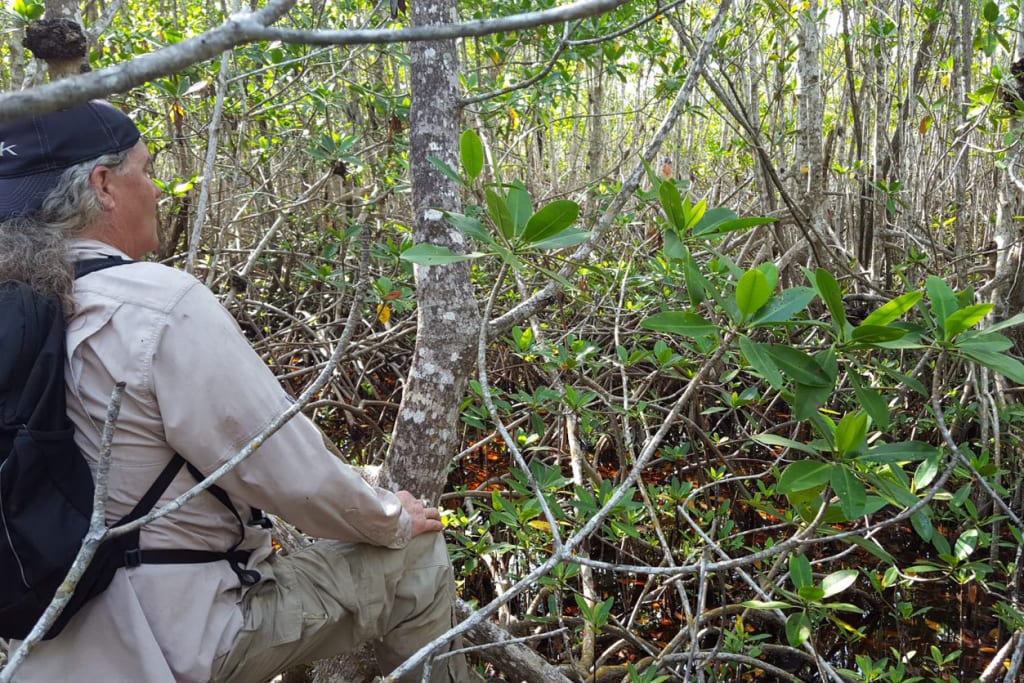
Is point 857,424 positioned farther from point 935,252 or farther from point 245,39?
point 935,252

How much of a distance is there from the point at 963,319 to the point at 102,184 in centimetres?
146

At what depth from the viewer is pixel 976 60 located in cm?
436

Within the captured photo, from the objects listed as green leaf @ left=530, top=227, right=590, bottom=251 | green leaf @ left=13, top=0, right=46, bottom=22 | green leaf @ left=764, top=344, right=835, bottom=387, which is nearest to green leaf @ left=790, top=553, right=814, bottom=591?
green leaf @ left=764, top=344, right=835, bottom=387

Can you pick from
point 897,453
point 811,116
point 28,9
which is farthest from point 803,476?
point 811,116

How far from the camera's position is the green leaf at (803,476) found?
129 cm

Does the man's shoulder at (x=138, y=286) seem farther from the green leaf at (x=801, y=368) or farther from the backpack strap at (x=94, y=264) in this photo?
the green leaf at (x=801, y=368)

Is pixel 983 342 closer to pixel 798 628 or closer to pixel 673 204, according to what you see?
pixel 673 204

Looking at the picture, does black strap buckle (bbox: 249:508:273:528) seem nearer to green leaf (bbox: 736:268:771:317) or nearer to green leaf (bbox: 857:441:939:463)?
green leaf (bbox: 736:268:771:317)

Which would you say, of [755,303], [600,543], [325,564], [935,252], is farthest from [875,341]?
[935,252]

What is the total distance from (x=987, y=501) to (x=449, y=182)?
229 cm

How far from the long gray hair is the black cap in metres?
0.02

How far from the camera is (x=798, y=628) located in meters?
1.68

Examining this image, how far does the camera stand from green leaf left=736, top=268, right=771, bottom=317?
3.65 ft

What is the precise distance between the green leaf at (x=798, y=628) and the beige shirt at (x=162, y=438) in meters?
1.04
